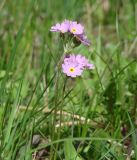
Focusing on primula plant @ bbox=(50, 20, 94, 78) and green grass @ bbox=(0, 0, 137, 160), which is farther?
green grass @ bbox=(0, 0, 137, 160)

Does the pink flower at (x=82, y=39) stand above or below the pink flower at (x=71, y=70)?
above

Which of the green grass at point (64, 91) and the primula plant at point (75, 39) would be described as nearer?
the primula plant at point (75, 39)

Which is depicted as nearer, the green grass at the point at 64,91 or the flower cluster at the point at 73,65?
the flower cluster at the point at 73,65

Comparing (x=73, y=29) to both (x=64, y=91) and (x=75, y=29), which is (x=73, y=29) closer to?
(x=75, y=29)

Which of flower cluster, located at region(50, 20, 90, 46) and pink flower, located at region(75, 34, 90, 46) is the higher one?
flower cluster, located at region(50, 20, 90, 46)

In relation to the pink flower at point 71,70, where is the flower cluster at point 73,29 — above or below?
above

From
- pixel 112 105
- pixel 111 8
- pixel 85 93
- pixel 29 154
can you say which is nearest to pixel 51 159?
pixel 29 154
